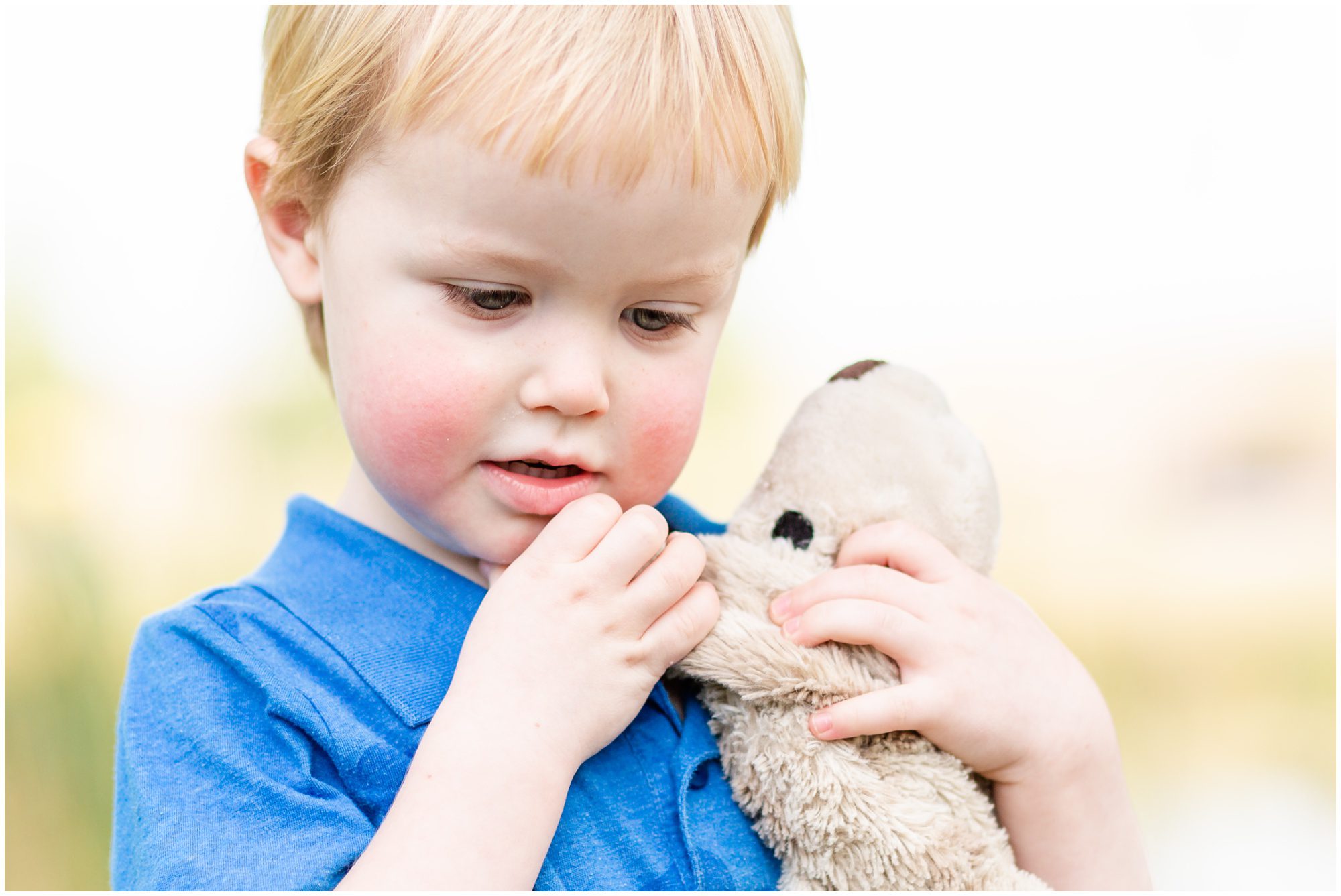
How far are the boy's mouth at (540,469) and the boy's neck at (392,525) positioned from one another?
119 mm

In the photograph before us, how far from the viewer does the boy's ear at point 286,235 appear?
2.83 ft

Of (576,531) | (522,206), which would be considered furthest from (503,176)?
(576,531)

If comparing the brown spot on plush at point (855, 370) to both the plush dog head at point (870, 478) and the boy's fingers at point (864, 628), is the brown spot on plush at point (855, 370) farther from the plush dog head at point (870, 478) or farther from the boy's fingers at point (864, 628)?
the boy's fingers at point (864, 628)

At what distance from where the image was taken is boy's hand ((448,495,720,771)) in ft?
2.27

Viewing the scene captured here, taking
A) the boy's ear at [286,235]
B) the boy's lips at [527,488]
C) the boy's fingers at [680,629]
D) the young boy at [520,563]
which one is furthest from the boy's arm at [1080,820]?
the boy's ear at [286,235]

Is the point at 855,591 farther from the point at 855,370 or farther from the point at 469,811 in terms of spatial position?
the point at 469,811

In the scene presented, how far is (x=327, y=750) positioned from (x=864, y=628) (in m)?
0.37

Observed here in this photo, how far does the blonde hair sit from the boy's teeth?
0.21 m

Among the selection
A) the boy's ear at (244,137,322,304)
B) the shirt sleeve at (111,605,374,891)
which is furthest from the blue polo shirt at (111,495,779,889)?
the boy's ear at (244,137,322,304)

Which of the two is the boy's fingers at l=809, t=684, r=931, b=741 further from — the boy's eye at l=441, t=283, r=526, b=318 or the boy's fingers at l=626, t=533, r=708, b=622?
the boy's eye at l=441, t=283, r=526, b=318

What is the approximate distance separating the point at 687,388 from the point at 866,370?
0.53 ft

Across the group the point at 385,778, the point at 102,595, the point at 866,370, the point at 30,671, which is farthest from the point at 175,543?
the point at 866,370

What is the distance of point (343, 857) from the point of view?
665 millimetres

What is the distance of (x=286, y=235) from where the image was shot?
0.88 metres
